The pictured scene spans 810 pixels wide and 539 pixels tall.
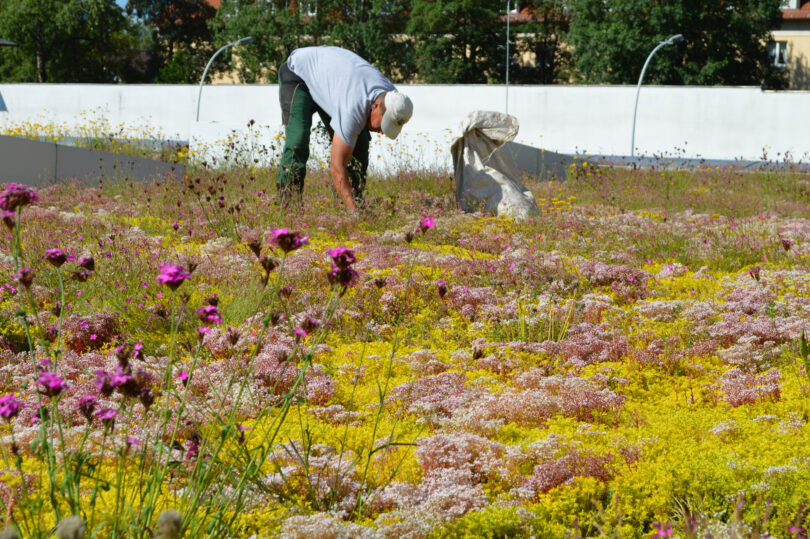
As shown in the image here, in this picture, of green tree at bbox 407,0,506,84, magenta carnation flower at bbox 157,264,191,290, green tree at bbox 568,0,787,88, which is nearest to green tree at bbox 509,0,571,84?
green tree at bbox 407,0,506,84

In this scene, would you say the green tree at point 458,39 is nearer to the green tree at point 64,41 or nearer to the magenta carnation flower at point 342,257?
the green tree at point 64,41

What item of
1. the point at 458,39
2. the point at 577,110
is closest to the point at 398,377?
the point at 577,110

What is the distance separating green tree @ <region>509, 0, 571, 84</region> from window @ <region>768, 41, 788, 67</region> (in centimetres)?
1335

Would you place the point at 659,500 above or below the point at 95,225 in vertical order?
below

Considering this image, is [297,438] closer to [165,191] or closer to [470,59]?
[165,191]

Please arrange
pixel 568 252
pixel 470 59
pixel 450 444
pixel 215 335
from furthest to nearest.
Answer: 1. pixel 470 59
2. pixel 568 252
3. pixel 215 335
4. pixel 450 444

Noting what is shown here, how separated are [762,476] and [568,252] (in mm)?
4594

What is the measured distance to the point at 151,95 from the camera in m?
42.0

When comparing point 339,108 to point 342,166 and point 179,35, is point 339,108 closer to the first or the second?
point 342,166

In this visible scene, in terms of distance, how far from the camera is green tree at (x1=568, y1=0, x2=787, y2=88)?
43656mm

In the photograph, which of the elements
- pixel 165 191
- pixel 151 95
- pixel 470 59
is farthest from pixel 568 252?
pixel 470 59

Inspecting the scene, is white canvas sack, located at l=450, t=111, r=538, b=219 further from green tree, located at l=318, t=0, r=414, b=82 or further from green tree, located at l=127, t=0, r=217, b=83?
green tree, located at l=127, t=0, r=217, b=83

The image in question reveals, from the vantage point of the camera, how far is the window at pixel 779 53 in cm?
5112

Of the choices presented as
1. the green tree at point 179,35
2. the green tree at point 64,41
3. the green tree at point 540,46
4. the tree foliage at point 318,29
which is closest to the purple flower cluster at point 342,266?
the tree foliage at point 318,29
